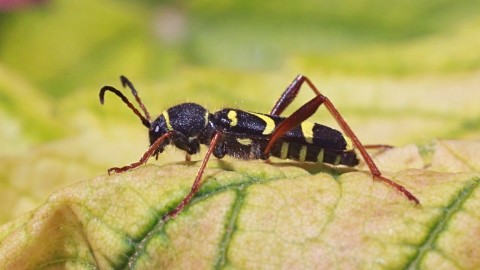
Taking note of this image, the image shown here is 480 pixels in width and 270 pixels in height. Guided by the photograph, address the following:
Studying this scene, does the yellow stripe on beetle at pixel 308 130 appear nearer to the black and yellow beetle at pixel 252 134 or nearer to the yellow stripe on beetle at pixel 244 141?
the black and yellow beetle at pixel 252 134

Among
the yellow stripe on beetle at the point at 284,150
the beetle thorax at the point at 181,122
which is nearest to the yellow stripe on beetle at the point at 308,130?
the yellow stripe on beetle at the point at 284,150

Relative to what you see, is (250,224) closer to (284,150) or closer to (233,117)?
(284,150)

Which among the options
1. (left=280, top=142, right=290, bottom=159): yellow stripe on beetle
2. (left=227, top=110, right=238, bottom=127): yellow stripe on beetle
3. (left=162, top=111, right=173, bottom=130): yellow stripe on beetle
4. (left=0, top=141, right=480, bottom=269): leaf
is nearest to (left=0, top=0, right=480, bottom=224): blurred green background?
(left=227, top=110, right=238, bottom=127): yellow stripe on beetle

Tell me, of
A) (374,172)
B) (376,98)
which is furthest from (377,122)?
(374,172)

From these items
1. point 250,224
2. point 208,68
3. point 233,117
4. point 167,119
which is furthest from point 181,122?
point 208,68

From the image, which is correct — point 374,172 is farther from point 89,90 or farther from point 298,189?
point 89,90

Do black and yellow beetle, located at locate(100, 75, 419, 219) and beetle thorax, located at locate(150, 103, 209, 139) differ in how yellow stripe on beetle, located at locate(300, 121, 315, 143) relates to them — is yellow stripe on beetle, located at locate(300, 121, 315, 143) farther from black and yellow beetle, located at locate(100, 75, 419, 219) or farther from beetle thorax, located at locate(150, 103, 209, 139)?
beetle thorax, located at locate(150, 103, 209, 139)
